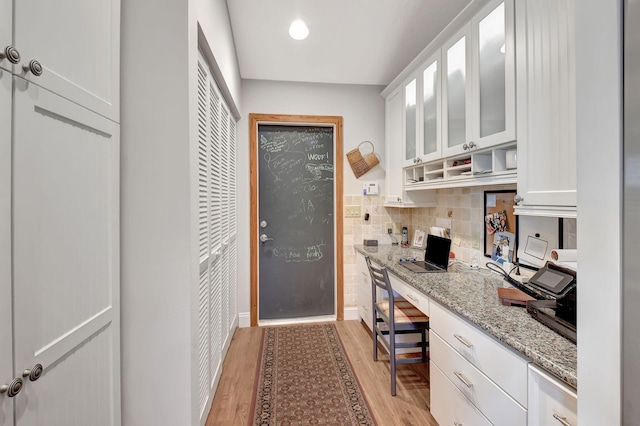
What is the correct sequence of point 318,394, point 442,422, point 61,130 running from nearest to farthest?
point 61,130 → point 442,422 → point 318,394

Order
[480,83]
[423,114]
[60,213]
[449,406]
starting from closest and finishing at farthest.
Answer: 1. [60,213]
2. [449,406]
3. [480,83]
4. [423,114]

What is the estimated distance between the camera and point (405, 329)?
1.85m

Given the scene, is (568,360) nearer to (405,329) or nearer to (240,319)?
(405,329)

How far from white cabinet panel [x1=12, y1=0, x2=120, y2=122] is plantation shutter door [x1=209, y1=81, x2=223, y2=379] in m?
0.69

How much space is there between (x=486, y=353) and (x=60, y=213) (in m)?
1.54

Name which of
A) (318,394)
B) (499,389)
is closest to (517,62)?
(499,389)

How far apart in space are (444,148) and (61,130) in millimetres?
1931

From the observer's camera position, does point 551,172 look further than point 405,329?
No

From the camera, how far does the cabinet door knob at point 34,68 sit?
2.22 ft

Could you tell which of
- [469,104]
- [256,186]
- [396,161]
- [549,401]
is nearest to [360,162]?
[396,161]

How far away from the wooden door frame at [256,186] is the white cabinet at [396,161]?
0.50 metres

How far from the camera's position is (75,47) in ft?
2.74

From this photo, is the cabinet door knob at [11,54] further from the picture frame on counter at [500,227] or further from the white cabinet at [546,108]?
the picture frame on counter at [500,227]

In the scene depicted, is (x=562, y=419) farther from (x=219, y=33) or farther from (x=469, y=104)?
(x=219, y=33)
